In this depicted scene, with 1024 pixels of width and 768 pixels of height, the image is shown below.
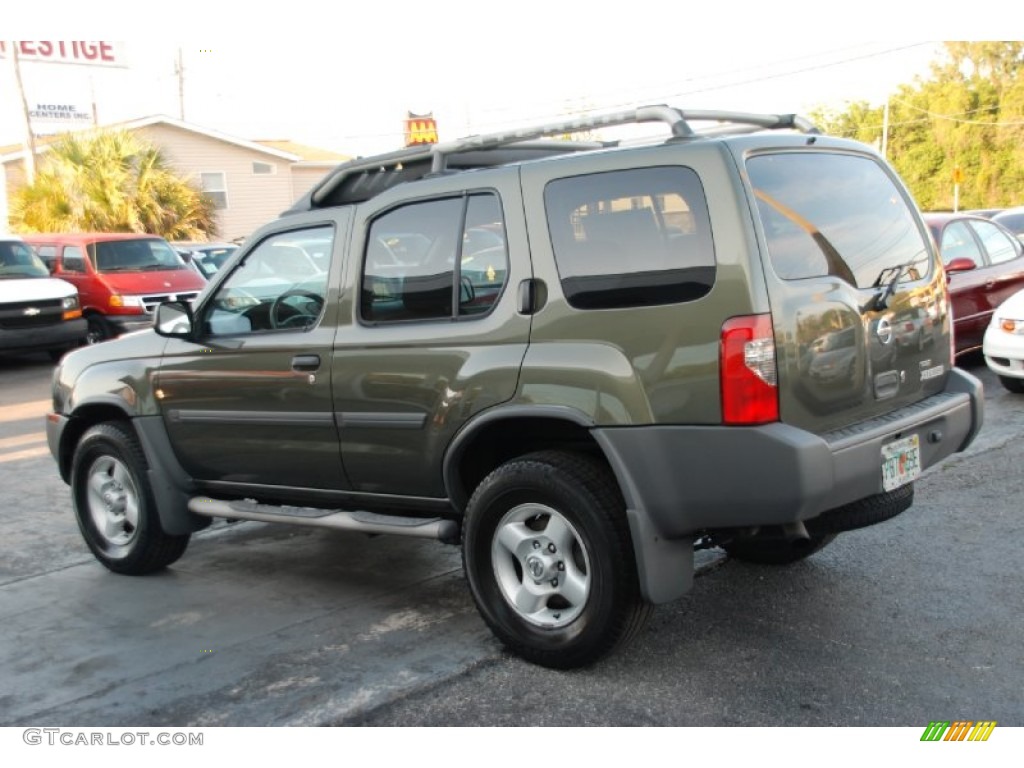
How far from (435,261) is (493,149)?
73 cm

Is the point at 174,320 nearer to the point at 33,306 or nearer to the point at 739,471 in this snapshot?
the point at 739,471

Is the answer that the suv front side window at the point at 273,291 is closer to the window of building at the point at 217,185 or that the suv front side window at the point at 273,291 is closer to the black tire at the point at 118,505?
the black tire at the point at 118,505

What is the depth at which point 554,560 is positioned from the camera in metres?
4.09

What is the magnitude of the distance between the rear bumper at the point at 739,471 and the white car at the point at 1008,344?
556 centimetres

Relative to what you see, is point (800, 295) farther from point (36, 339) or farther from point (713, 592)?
point (36, 339)

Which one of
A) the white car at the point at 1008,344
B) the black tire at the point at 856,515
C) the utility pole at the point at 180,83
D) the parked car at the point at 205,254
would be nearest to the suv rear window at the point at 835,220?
the black tire at the point at 856,515

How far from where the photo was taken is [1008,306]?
30.1 feet

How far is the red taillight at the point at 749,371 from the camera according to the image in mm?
3600

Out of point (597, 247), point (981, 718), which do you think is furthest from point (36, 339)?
point (981, 718)

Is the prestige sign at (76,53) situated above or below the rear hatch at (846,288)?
above

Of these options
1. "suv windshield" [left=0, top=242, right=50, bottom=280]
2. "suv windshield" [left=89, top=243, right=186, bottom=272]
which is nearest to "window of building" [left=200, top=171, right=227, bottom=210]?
"suv windshield" [left=89, top=243, right=186, bottom=272]

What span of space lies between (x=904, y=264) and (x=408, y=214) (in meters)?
2.07

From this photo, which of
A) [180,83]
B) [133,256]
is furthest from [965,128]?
[133,256]

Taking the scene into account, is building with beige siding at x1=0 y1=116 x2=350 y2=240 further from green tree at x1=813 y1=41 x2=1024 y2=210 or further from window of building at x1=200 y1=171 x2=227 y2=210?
green tree at x1=813 y1=41 x2=1024 y2=210
